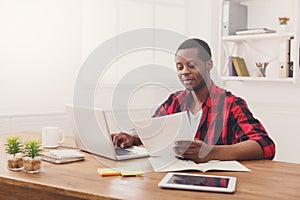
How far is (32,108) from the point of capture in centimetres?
350

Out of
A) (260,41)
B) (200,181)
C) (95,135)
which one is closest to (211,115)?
(95,135)

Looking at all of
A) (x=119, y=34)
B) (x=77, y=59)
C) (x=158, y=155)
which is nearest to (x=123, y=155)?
(x=158, y=155)

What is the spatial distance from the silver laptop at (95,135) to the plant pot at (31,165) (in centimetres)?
31

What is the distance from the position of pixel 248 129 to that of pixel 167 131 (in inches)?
17.1

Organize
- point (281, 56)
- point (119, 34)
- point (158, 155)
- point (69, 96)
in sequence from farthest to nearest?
point (119, 34) < point (69, 96) < point (281, 56) < point (158, 155)

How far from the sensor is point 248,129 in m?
1.97

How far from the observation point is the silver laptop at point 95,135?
1.83m

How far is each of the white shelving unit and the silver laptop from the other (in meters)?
1.73

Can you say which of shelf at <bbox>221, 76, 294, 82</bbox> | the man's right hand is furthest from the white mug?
shelf at <bbox>221, 76, 294, 82</bbox>

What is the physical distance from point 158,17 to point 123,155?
261cm

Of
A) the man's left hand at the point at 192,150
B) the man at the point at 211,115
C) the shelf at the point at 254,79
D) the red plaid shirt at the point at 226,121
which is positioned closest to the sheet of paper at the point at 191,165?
the man's left hand at the point at 192,150

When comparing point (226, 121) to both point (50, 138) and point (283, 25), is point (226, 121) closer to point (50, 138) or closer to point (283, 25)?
point (50, 138)

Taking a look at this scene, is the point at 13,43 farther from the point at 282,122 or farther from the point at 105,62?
the point at 282,122

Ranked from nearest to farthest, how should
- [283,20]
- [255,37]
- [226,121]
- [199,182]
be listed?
[199,182], [226,121], [283,20], [255,37]
